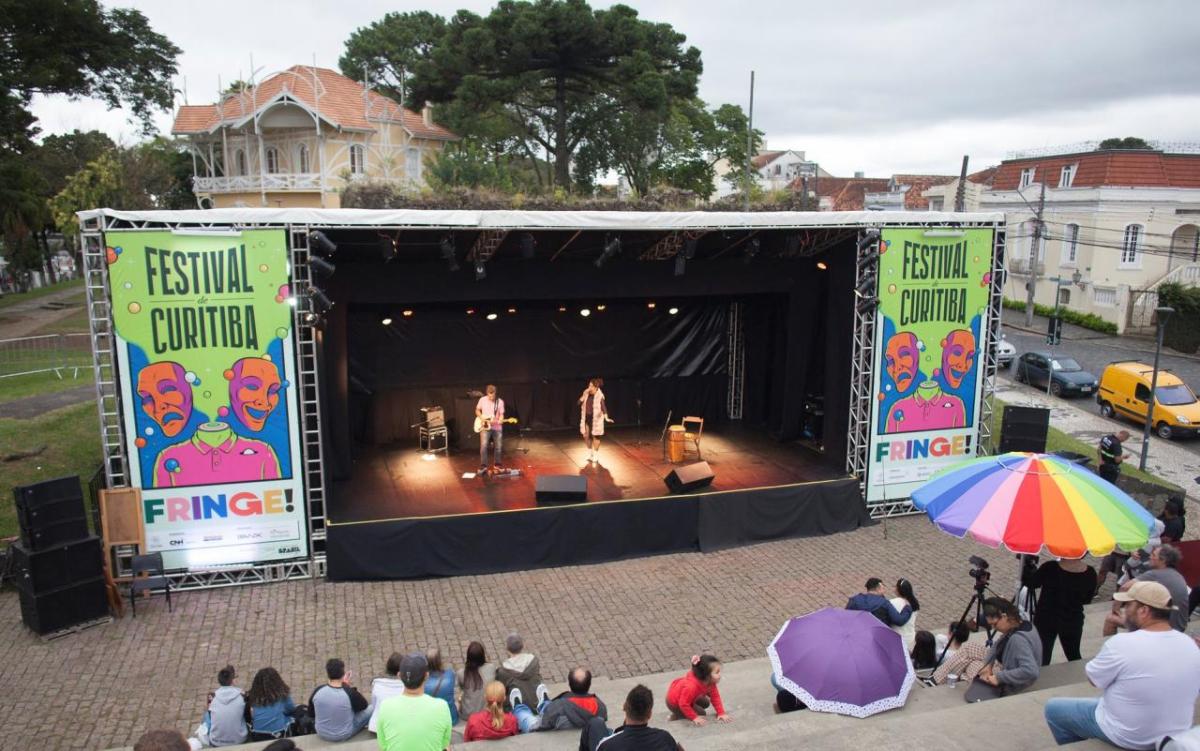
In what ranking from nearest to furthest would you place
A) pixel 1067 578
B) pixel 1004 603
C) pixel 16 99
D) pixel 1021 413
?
pixel 1004 603
pixel 1067 578
pixel 1021 413
pixel 16 99

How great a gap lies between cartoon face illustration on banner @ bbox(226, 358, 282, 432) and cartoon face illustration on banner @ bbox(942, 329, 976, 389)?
1000cm

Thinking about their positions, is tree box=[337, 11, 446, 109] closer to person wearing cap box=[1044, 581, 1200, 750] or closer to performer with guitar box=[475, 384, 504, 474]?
performer with guitar box=[475, 384, 504, 474]

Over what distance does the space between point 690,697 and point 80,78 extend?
19754mm

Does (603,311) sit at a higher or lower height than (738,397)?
higher

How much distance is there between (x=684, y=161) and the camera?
29.9 meters

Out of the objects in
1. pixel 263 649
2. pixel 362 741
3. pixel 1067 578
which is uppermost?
pixel 1067 578

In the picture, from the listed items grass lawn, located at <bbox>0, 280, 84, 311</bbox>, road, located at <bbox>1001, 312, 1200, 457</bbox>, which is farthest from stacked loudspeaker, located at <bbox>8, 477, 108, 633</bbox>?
grass lawn, located at <bbox>0, 280, 84, 311</bbox>

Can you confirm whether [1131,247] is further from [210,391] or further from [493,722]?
[493,722]

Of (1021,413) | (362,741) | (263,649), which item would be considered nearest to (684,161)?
(1021,413)

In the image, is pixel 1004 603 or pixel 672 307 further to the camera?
pixel 672 307

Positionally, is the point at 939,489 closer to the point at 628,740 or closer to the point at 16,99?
the point at 628,740

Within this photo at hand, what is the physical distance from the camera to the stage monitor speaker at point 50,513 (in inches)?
335

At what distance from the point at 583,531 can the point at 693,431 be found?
528cm

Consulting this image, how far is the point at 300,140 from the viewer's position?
101 feet
